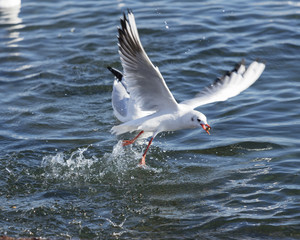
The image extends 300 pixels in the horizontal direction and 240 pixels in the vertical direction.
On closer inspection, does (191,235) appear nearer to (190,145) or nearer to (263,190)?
(263,190)

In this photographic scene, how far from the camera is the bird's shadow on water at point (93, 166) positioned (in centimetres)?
718

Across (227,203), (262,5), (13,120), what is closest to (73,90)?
(13,120)

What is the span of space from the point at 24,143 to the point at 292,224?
14.4 ft

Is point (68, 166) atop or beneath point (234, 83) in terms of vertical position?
beneath

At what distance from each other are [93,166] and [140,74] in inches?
66.0

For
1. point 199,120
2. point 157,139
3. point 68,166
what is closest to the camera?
point 199,120

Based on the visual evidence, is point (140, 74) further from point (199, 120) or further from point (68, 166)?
point (68, 166)

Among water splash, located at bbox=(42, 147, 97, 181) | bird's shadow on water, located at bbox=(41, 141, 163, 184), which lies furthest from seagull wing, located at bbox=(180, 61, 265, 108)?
water splash, located at bbox=(42, 147, 97, 181)

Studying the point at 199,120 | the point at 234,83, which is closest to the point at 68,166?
the point at 199,120

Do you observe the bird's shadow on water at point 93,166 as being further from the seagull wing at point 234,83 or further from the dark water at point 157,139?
the seagull wing at point 234,83

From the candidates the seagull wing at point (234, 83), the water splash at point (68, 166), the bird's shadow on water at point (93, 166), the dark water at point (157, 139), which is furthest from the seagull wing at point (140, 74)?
the water splash at point (68, 166)

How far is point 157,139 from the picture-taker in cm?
870

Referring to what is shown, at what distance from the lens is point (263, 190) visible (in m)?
6.82

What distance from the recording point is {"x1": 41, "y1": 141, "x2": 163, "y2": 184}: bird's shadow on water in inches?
283
